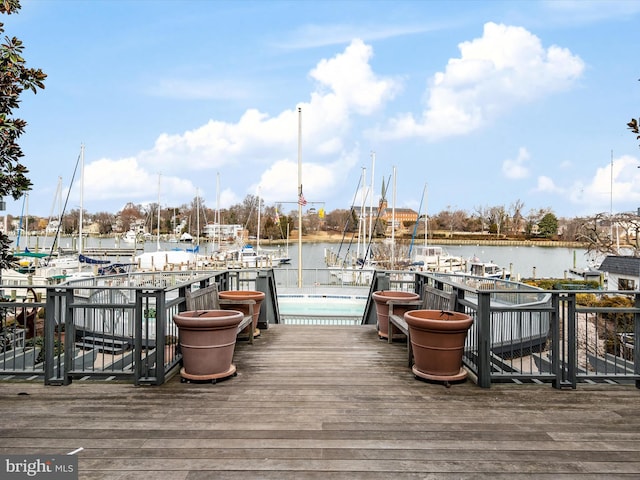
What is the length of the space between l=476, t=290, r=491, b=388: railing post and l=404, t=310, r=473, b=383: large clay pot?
15cm

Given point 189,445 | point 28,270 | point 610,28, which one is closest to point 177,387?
point 189,445

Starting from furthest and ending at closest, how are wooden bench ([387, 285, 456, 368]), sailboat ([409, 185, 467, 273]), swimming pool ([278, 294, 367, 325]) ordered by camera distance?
sailboat ([409, 185, 467, 273]) → swimming pool ([278, 294, 367, 325]) → wooden bench ([387, 285, 456, 368])

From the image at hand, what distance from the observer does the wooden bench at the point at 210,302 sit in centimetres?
586

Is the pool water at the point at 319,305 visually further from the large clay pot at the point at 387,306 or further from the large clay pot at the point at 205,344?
the large clay pot at the point at 205,344

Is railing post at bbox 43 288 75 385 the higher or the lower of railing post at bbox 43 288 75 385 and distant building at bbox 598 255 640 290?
the higher

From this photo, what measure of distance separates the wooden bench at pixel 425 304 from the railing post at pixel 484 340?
3.17ft

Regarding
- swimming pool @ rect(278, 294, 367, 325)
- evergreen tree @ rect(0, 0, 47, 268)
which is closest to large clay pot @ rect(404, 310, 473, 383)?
evergreen tree @ rect(0, 0, 47, 268)

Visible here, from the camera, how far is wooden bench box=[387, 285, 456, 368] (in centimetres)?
598

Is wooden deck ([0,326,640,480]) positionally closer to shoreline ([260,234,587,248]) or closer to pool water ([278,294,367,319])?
pool water ([278,294,367,319])

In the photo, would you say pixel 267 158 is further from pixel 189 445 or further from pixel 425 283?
pixel 189 445

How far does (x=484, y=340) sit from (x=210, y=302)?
3951 mm

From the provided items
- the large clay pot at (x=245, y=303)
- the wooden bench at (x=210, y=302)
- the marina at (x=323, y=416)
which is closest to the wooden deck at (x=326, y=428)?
the marina at (x=323, y=416)

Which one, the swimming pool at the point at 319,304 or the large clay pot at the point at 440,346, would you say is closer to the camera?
the large clay pot at the point at 440,346

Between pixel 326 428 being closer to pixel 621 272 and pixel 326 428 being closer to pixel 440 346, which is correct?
pixel 440 346
